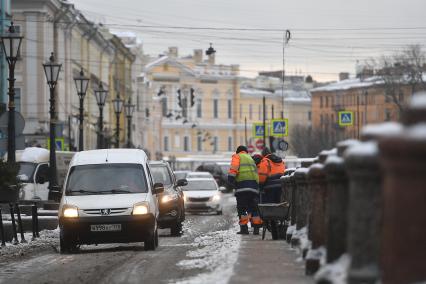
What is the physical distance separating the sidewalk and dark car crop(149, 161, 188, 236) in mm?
12012

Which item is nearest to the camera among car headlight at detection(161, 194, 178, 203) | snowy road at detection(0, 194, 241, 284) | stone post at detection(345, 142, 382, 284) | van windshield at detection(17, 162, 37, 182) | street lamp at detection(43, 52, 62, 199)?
stone post at detection(345, 142, 382, 284)

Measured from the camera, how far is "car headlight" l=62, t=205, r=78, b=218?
22.2 meters

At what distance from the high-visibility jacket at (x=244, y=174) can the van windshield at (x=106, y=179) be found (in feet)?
8.55

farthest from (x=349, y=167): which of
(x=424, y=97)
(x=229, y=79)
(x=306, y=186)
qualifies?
(x=229, y=79)

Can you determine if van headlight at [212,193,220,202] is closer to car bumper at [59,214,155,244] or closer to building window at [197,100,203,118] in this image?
car bumper at [59,214,155,244]

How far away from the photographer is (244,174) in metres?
25.5

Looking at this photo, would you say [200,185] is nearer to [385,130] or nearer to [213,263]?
[213,263]

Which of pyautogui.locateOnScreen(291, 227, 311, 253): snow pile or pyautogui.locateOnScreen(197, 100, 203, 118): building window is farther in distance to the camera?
pyautogui.locateOnScreen(197, 100, 203, 118): building window

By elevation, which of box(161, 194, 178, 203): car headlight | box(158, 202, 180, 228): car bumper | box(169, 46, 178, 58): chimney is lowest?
box(158, 202, 180, 228): car bumper

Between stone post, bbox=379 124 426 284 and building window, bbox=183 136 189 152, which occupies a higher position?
stone post, bbox=379 124 426 284

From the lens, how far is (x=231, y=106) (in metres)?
193

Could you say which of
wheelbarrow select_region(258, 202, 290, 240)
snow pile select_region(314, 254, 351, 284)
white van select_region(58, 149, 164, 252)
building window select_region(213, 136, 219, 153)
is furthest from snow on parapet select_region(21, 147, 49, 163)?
building window select_region(213, 136, 219, 153)

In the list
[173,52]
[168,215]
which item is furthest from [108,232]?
[173,52]

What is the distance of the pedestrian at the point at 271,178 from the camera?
26328 mm
